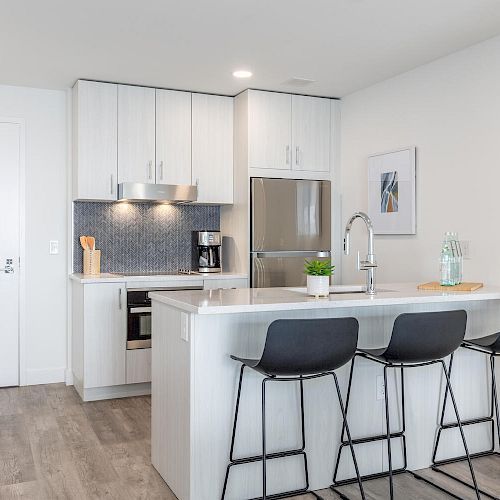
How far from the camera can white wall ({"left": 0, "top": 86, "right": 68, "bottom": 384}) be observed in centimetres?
492

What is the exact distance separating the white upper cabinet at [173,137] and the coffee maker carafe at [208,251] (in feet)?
1.62

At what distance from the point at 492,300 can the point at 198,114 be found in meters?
2.86

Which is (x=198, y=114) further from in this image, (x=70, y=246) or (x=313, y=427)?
(x=313, y=427)

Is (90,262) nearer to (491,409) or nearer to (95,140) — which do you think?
(95,140)

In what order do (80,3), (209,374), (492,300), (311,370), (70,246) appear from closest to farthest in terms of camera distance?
(311,370)
(209,374)
(80,3)
(492,300)
(70,246)

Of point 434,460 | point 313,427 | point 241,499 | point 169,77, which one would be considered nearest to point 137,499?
point 241,499

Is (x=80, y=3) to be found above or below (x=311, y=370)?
above

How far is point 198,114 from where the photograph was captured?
509cm

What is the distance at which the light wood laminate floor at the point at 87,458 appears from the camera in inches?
115

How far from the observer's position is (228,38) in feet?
12.3

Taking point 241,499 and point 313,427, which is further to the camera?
point 313,427

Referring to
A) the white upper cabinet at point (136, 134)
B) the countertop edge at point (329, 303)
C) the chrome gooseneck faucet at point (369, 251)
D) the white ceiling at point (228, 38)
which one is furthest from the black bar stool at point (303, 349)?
the white upper cabinet at point (136, 134)

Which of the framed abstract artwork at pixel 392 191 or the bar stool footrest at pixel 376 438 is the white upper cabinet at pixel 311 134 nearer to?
the framed abstract artwork at pixel 392 191

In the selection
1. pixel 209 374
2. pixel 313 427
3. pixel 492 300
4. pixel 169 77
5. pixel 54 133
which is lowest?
pixel 313 427
